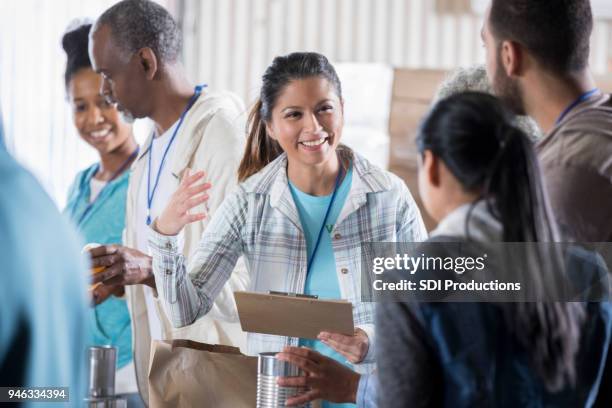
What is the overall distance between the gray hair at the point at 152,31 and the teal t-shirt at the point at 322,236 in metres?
0.57

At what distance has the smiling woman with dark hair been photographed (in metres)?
2.47

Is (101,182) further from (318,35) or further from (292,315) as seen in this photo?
(292,315)

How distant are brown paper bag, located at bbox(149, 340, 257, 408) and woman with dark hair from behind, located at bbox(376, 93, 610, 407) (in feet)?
1.60

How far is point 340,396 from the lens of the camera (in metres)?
1.62

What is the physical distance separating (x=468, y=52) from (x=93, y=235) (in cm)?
118

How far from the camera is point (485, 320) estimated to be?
4.49 feet

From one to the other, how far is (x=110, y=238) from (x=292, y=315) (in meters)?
0.92

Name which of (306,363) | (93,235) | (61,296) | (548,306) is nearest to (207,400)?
(306,363)

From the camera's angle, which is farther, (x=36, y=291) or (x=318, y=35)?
(x=318, y=35)

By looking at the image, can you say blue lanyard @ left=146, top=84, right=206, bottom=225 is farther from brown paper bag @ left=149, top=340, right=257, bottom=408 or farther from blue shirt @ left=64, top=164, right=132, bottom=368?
brown paper bag @ left=149, top=340, right=257, bottom=408

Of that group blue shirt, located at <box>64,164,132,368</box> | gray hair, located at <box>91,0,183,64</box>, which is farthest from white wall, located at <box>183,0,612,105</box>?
blue shirt, located at <box>64,164,132,368</box>

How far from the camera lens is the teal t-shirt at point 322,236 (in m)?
1.91

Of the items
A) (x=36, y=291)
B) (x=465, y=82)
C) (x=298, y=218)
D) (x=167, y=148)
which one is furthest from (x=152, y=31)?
(x=36, y=291)

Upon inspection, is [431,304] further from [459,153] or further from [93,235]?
[93,235]
